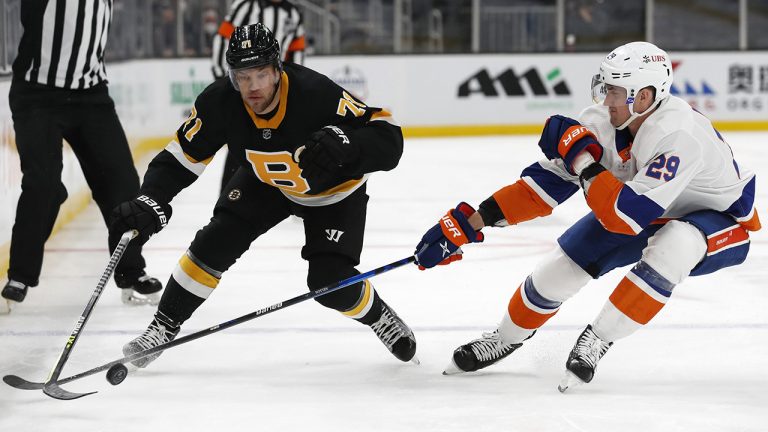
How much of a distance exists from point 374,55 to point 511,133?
1.36 metres

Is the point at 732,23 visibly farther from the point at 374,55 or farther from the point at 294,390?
the point at 294,390

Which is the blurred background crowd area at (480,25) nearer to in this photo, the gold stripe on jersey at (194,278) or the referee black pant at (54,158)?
the referee black pant at (54,158)

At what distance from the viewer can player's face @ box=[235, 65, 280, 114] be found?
99.5 inches

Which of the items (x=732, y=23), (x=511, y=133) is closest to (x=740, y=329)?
(x=511, y=133)

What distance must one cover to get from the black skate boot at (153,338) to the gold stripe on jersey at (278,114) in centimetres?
54

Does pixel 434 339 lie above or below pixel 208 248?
below

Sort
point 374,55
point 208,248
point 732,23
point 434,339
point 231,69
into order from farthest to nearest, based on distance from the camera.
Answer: point 732,23
point 374,55
point 434,339
point 208,248
point 231,69

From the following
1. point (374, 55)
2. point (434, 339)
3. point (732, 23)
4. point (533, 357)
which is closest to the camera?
point (533, 357)

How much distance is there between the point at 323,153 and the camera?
2449mm

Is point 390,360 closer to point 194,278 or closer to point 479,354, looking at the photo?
point 479,354

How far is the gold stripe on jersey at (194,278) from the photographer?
2.76 metres

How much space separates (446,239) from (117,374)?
2.64 feet

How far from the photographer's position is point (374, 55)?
32.0 ft

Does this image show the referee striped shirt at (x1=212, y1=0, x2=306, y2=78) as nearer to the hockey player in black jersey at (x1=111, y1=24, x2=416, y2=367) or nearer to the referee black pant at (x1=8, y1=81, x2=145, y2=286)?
the referee black pant at (x1=8, y1=81, x2=145, y2=286)
